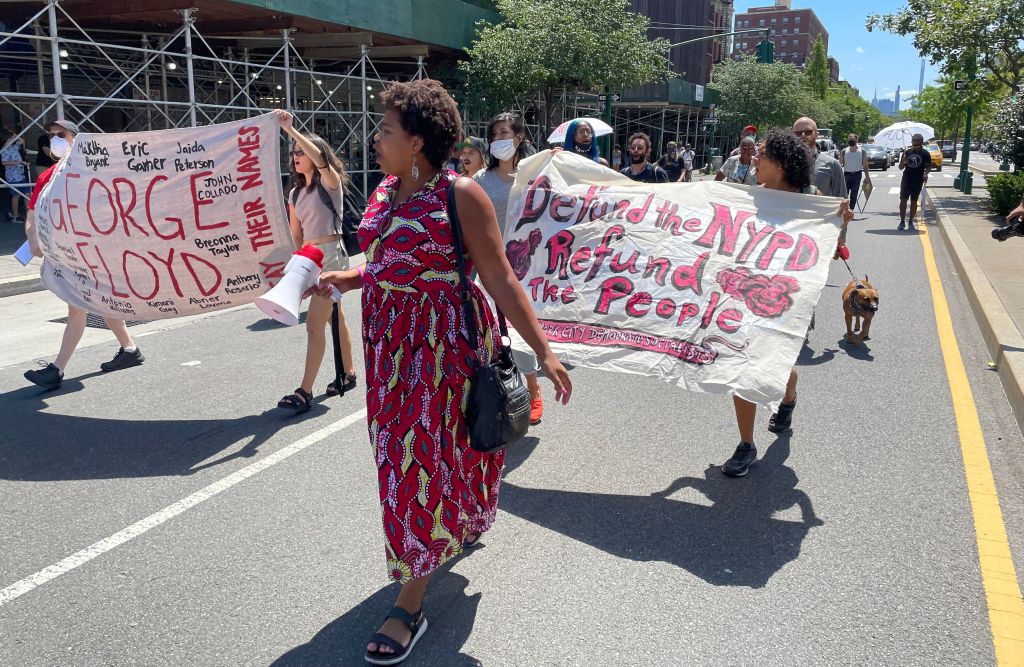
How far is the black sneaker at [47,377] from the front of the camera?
5746 mm

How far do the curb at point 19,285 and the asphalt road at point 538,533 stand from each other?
13.1 feet

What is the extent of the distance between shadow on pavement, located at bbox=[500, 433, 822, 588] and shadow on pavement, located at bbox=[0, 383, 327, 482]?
1688 mm

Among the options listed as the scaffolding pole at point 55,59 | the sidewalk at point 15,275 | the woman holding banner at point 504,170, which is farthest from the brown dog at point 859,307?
the scaffolding pole at point 55,59

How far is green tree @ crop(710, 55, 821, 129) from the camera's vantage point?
44.6 m

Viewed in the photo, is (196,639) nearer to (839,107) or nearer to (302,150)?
(302,150)

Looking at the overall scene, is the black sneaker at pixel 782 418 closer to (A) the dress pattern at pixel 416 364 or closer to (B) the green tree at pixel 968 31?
(A) the dress pattern at pixel 416 364

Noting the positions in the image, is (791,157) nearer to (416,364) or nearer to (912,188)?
(416,364)

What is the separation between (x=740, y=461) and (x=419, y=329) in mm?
2282

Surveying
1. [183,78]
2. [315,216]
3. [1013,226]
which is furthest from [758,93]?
[315,216]

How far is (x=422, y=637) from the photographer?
2963 millimetres

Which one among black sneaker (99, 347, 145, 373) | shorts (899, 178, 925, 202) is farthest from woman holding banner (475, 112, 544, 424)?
shorts (899, 178, 925, 202)

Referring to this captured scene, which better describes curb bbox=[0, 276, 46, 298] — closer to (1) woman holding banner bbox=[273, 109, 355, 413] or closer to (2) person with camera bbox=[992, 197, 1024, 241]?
(1) woman holding banner bbox=[273, 109, 355, 413]

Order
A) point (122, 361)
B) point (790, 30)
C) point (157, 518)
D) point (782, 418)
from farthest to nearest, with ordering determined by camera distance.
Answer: point (790, 30), point (122, 361), point (782, 418), point (157, 518)

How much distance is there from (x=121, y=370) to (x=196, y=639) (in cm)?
403
